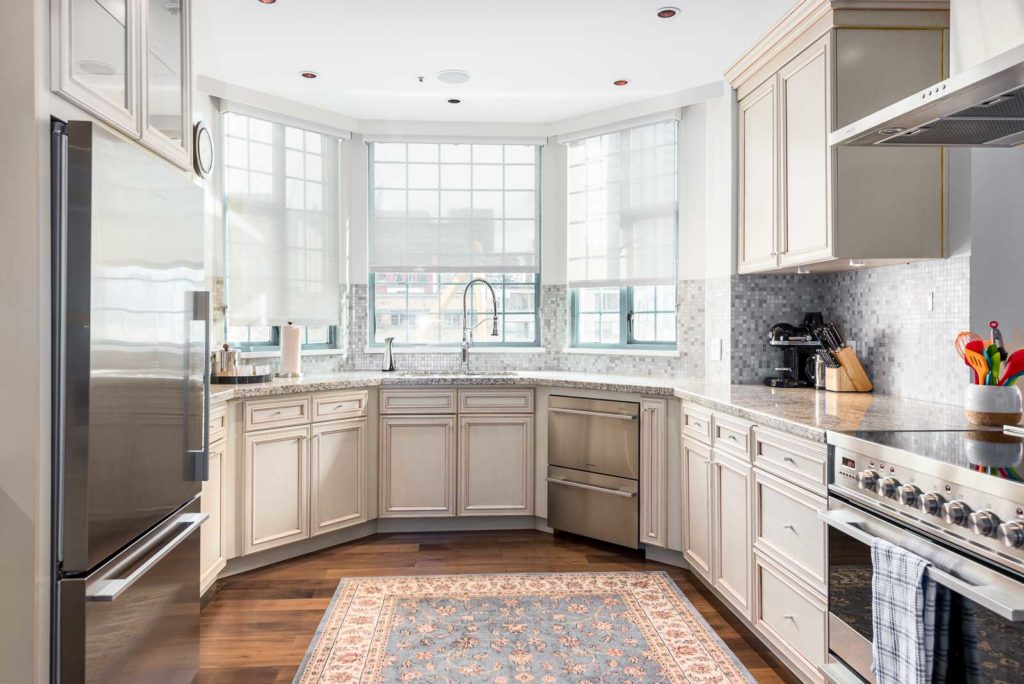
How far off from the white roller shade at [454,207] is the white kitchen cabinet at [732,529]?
2.21 m

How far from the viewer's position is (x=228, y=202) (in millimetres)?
3896

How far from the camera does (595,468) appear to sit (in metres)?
3.77

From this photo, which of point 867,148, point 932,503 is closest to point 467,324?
point 867,148

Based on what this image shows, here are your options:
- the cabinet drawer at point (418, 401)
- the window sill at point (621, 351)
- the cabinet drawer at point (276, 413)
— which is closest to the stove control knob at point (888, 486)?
the window sill at point (621, 351)

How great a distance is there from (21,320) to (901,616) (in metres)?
2.10

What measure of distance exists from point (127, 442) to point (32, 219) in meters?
0.57

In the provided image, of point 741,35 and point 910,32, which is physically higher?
point 741,35

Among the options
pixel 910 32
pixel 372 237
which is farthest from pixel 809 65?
pixel 372 237

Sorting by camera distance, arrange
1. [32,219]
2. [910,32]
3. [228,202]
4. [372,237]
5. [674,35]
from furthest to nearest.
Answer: [372,237] < [228,202] < [674,35] < [910,32] < [32,219]

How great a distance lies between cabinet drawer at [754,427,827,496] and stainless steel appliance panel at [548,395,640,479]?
1.06 meters

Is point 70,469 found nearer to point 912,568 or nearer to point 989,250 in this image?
point 912,568

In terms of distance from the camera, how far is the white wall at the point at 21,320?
1372 mm

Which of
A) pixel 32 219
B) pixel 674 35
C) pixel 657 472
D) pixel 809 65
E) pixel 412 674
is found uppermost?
pixel 674 35

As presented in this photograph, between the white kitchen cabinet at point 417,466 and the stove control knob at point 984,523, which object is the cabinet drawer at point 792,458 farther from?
the white kitchen cabinet at point 417,466
